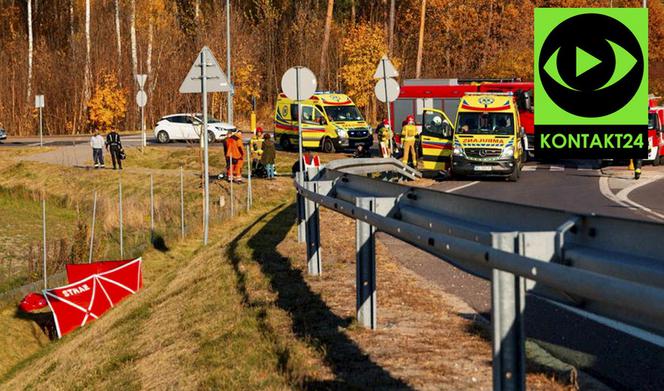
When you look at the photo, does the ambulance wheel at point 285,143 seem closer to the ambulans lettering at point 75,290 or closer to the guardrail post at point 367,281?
the ambulans lettering at point 75,290

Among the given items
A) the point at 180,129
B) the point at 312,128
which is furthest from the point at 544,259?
the point at 180,129

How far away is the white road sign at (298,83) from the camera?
18750 mm

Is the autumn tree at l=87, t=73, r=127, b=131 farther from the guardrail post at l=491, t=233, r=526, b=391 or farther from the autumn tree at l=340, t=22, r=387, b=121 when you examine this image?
the guardrail post at l=491, t=233, r=526, b=391

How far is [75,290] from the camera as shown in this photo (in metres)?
16.9

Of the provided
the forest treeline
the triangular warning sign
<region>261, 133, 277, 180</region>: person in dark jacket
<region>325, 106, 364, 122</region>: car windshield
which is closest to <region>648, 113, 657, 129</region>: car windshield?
<region>325, 106, 364, 122</region>: car windshield

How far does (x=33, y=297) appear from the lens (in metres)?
19.0

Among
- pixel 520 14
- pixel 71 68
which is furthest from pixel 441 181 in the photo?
pixel 520 14

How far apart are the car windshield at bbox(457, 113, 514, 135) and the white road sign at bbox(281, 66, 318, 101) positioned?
11490mm

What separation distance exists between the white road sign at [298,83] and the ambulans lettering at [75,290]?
4839 millimetres

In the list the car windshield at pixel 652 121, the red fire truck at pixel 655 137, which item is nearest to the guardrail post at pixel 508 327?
the red fire truck at pixel 655 137

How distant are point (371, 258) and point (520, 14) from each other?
77.1 metres

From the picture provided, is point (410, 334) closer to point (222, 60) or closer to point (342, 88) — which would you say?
point (222, 60)

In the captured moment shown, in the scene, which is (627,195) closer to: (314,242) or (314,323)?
(314,242)

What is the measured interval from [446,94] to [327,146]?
492 cm
